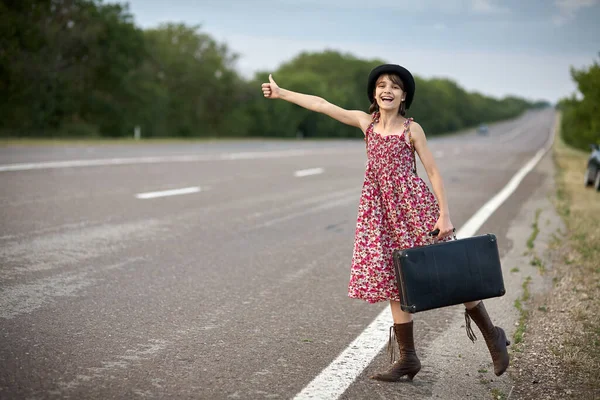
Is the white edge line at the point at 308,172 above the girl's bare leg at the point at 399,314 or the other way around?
the other way around

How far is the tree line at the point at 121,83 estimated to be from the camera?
38250 mm

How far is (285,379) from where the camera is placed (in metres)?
3.63

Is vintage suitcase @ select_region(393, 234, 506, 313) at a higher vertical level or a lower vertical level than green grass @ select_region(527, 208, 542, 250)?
higher

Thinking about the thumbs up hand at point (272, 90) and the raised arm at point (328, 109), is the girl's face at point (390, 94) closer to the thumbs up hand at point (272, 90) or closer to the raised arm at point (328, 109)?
the raised arm at point (328, 109)

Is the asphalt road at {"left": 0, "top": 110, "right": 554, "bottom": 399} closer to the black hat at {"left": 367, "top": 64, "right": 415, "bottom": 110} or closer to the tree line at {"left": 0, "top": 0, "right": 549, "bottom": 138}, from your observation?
the black hat at {"left": 367, "top": 64, "right": 415, "bottom": 110}

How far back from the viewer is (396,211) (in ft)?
12.6

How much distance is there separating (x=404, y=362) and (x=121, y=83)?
4632 centimetres

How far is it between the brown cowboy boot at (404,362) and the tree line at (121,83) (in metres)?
33.5

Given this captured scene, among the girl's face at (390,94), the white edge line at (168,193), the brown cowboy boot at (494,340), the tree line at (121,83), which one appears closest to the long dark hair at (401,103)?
the girl's face at (390,94)

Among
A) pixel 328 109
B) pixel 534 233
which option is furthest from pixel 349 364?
pixel 534 233

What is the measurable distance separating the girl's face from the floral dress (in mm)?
140

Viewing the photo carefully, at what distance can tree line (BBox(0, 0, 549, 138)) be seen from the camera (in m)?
38.2

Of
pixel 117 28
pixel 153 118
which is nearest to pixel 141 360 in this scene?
pixel 117 28

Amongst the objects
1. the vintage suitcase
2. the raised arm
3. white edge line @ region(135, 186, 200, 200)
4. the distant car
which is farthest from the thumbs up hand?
the distant car
